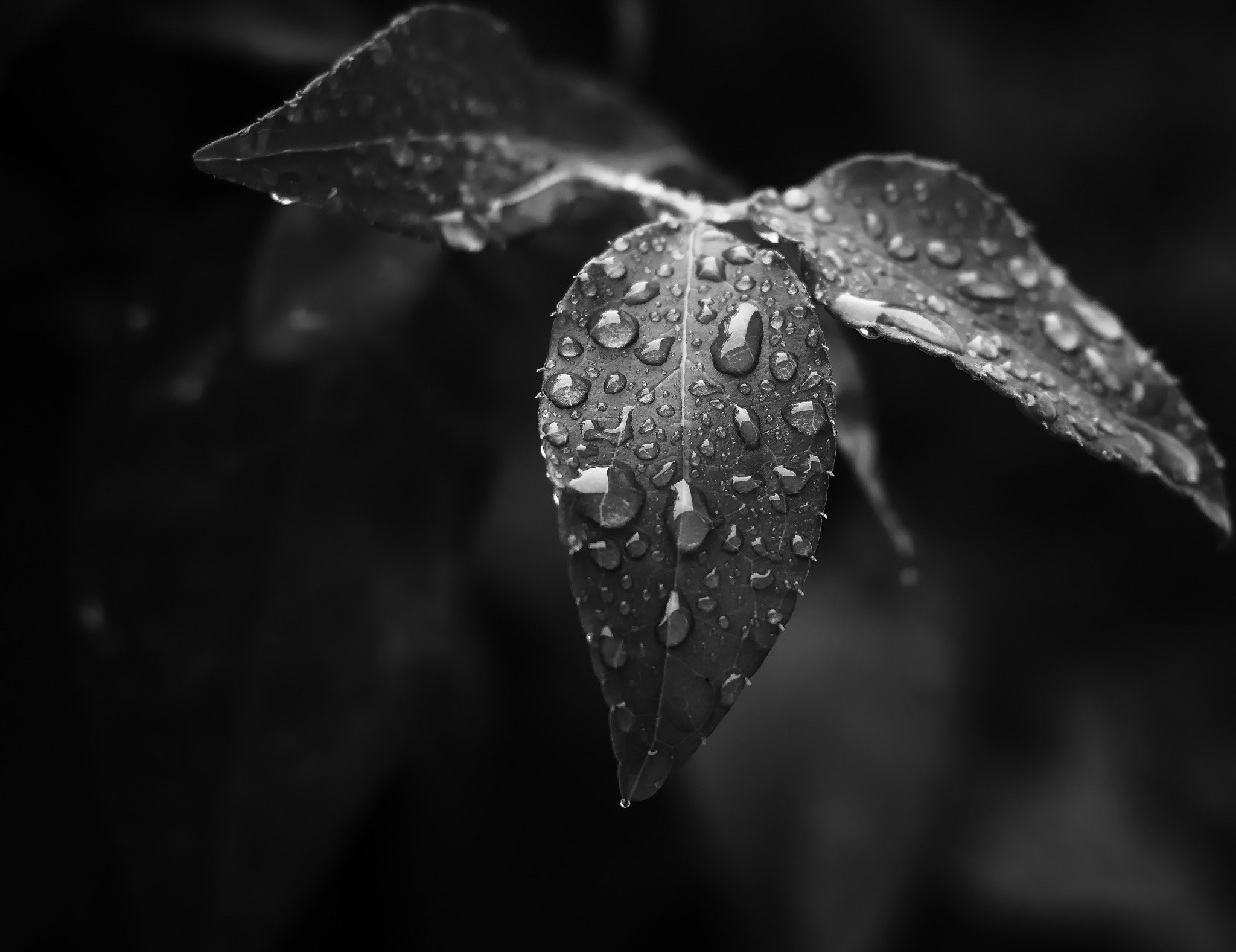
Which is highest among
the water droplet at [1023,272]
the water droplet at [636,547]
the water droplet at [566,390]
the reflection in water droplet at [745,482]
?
the water droplet at [1023,272]

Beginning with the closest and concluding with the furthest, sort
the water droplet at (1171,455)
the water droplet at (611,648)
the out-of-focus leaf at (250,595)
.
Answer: the water droplet at (611,648)
the water droplet at (1171,455)
the out-of-focus leaf at (250,595)

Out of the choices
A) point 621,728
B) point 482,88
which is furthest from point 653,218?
point 621,728

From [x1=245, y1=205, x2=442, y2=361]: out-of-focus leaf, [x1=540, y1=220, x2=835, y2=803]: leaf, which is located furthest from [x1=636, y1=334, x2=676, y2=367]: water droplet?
[x1=245, y1=205, x2=442, y2=361]: out-of-focus leaf

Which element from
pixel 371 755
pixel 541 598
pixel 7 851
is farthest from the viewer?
pixel 541 598

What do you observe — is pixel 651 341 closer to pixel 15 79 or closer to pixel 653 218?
pixel 653 218

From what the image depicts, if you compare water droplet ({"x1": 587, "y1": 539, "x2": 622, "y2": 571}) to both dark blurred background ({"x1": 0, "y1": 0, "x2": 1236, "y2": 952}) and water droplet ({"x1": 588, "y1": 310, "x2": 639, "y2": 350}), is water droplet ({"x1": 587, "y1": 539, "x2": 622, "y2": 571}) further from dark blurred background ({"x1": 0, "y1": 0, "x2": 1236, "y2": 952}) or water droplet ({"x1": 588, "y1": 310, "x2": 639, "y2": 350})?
dark blurred background ({"x1": 0, "y1": 0, "x2": 1236, "y2": 952})

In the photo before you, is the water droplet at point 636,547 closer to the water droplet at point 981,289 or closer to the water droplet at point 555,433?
the water droplet at point 555,433

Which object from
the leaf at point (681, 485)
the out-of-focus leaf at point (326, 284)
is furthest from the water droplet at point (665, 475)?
the out-of-focus leaf at point (326, 284)
